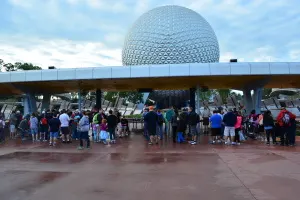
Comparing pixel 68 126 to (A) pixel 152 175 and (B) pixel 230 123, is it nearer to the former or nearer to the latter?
(B) pixel 230 123

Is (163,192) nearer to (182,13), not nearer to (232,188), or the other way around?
(232,188)

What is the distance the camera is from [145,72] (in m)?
18.0

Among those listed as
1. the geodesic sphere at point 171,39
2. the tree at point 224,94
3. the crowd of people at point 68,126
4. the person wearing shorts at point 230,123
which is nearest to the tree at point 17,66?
the geodesic sphere at point 171,39

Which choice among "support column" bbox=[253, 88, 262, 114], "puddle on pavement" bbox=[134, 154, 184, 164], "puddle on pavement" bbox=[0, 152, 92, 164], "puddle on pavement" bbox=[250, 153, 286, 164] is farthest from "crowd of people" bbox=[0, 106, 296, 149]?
"support column" bbox=[253, 88, 262, 114]

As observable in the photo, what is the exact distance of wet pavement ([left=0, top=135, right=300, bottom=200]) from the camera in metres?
5.73

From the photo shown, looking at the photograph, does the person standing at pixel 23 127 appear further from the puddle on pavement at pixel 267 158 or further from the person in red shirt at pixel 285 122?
the person in red shirt at pixel 285 122

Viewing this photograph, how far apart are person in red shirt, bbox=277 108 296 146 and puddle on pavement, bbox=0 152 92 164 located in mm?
7464

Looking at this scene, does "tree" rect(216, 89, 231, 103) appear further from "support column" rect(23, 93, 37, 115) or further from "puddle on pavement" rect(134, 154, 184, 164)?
"puddle on pavement" rect(134, 154, 184, 164)

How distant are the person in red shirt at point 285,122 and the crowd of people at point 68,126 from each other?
6.80 metres

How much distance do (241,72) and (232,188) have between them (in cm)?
1254

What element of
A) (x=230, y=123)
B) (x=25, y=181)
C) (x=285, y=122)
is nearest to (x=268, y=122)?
(x=285, y=122)

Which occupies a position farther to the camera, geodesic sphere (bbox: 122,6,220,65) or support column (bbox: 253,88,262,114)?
geodesic sphere (bbox: 122,6,220,65)

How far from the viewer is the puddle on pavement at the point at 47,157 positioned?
9.46m

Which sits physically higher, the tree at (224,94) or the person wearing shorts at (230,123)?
the tree at (224,94)
